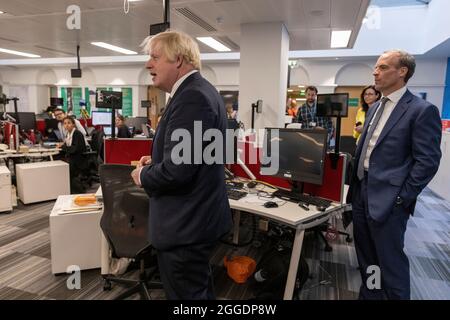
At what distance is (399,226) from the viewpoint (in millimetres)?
1716

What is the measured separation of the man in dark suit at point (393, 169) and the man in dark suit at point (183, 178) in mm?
952

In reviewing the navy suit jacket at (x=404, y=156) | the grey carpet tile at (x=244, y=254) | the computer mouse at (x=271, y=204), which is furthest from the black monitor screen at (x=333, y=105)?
the grey carpet tile at (x=244, y=254)

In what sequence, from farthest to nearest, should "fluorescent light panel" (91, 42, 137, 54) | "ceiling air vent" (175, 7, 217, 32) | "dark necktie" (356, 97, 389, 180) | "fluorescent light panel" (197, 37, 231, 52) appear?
"fluorescent light panel" (91, 42, 137, 54), "fluorescent light panel" (197, 37, 231, 52), "ceiling air vent" (175, 7, 217, 32), "dark necktie" (356, 97, 389, 180)

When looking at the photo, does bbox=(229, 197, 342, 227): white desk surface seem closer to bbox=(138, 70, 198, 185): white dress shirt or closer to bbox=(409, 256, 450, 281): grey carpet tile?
bbox=(138, 70, 198, 185): white dress shirt

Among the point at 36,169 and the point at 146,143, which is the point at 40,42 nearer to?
the point at 36,169

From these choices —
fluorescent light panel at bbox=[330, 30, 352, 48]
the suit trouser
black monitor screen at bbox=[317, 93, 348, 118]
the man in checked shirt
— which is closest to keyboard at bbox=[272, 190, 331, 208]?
the suit trouser

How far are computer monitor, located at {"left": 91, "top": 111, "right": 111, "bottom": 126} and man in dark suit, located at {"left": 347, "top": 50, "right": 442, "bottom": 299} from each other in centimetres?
645

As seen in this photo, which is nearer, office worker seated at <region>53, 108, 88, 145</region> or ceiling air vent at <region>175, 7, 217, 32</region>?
ceiling air vent at <region>175, 7, 217, 32</region>

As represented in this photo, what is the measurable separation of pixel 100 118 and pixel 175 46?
21.5 ft

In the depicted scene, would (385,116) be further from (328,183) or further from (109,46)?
(109,46)

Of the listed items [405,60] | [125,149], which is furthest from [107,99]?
[405,60]

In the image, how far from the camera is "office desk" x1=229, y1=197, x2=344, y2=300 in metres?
1.88

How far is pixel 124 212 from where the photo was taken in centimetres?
194

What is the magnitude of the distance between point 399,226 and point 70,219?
2270mm
